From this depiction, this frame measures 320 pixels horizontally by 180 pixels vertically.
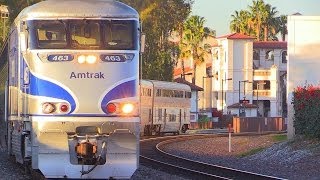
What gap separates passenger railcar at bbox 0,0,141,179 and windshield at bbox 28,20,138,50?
2cm

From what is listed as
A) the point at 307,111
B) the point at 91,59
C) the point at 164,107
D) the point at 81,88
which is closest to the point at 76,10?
the point at 91,59

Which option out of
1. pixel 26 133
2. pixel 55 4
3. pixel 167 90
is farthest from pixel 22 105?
pixel 167 90

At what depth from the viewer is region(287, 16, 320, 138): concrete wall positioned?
3688 cm

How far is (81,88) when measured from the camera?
15.2 meters

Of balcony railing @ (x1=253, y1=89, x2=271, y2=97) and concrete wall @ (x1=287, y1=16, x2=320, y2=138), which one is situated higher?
concrete wall @ (x1=287, y1=16, x2=320, y2=138)

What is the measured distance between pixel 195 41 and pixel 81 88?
78810 mm

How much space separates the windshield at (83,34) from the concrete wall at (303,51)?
72.2 feet

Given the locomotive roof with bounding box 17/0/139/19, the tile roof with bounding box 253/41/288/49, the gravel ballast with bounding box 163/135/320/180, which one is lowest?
the gravel ballast with bounding box 163/135/320/180

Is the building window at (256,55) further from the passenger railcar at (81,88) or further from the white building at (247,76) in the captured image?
the passenger railcar at (81,88)

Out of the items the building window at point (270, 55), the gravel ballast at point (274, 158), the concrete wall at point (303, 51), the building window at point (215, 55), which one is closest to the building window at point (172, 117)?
the gravel ballast at point (274, 158)

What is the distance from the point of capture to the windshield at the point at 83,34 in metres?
15.6

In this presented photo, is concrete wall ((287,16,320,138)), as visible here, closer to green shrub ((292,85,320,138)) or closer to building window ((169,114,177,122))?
green shrub ((292,85,320,138))

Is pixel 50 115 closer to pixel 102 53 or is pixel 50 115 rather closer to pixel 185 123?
pixel 102 53

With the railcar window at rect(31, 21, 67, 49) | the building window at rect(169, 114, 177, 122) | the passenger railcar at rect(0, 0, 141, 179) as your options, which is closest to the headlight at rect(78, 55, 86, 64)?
the passenger railcar at rect(0, 0, 141, 179)
